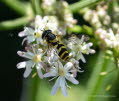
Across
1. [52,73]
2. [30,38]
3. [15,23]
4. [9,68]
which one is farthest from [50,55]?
[9,68]

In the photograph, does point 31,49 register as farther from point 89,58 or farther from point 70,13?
point 89,58

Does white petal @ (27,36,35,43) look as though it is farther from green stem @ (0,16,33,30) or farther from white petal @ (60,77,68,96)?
green stem @ (0,16,33,30)

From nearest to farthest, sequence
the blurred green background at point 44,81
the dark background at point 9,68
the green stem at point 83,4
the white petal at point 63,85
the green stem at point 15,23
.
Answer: the white petal at point 63,85, the green stem at point 83,4, the blurred green background at point 44,81, the green stem at point 15,23, the dark background at point 9,68

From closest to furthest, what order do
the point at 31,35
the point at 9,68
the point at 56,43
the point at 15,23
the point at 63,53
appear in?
the point at 63,53
the point at 56,43
the point at 31,35
the point at 15,23
the point at 9,68

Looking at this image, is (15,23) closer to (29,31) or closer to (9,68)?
(29,31)

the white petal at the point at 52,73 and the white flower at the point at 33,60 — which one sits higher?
the white flower at the point at 33,60

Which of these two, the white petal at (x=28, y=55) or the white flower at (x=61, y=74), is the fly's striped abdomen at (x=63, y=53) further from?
the white petal at (x=28, y=55)

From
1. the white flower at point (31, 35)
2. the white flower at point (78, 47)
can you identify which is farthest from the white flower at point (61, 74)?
the white flower at point (31, 35)
